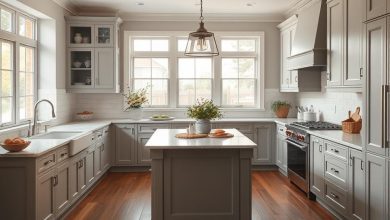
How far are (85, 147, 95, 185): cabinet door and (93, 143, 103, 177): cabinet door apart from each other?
104 mm

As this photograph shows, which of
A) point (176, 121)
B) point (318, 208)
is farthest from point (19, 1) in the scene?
point (318, 208)

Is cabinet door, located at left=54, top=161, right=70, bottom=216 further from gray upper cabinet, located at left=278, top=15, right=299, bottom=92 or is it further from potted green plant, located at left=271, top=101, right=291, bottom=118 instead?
potted green plant, located at left=271, top=101, right=291, bottom=118

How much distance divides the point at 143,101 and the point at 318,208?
3.61m

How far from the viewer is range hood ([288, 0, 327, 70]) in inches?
196

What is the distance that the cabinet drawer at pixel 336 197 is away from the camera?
3.89 meters

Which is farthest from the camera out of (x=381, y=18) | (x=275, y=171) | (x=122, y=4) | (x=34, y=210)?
(x=275, y=171)

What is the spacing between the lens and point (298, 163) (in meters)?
5.27

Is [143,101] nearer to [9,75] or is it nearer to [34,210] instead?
[9,75]

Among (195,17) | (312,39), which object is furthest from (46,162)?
(195,17)

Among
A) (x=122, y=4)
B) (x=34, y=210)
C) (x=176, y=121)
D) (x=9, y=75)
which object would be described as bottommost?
(x=34, y=210)

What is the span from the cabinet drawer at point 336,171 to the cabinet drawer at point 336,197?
0.22 ft

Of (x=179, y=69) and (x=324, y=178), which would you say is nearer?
(x=324, y=178)

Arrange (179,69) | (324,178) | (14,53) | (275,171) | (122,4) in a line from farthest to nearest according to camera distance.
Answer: (179,69) < (275,171) < (122,4) < (14,53) < (324,178)

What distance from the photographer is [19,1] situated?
4.51m
